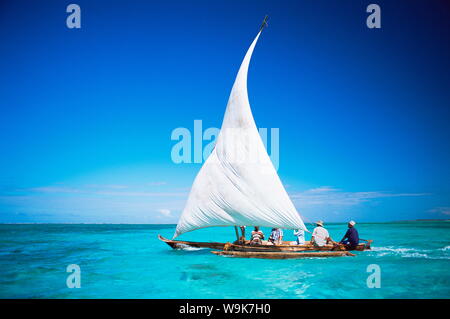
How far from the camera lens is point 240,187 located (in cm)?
1459

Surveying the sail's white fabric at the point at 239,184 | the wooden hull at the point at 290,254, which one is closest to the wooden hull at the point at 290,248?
the wooden hull at the point at 290,254

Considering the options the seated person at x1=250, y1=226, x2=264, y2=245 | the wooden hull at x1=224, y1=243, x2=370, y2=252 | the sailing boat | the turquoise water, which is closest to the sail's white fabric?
the sailing boat

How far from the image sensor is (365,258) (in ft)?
49.8

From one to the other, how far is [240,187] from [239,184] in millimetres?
157

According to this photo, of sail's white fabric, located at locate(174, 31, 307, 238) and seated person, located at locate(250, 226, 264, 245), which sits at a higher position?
sail's white fabric, located at locate(174, 31, 307, 238)

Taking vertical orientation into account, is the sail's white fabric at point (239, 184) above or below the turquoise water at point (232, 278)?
above

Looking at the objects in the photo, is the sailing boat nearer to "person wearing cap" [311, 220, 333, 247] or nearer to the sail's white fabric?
the sail's white fabric

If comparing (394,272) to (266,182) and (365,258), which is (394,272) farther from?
(266,182)

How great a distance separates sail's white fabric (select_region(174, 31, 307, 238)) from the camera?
1412 centimetres

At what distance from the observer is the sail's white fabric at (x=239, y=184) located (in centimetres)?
1412

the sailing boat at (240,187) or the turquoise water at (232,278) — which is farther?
the sailing boat at (240,187)

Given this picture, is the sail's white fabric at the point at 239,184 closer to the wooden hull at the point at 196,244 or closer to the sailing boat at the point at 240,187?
the sailing boat at the point at 240,187

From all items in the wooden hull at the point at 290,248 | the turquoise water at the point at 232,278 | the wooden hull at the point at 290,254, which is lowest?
the turquoise water at the point at 232,278
